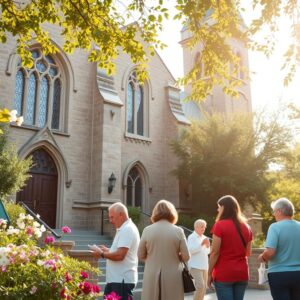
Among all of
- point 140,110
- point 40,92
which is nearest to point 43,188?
point 40,92

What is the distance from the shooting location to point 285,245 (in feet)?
16.5

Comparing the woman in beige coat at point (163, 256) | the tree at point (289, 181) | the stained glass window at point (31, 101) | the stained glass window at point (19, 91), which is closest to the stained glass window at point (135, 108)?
the stained glass window at point (31, 101)

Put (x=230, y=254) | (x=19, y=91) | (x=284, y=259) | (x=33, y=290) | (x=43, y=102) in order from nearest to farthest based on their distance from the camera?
(x=33, y=290), (x=284, y=259), (x=230, y=254), (x=19, y=91), (x=43, y=102)

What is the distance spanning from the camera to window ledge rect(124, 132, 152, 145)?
2112 centimetres

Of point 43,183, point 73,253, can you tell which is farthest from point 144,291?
point 43,183

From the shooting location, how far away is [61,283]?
13.4 feet

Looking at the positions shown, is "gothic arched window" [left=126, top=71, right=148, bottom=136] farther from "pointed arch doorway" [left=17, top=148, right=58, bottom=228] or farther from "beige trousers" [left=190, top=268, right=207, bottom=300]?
"beige trousers" [left=190, top=268, right=207, bottom=300]

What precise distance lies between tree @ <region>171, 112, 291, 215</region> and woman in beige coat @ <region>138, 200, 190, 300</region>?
15.4m

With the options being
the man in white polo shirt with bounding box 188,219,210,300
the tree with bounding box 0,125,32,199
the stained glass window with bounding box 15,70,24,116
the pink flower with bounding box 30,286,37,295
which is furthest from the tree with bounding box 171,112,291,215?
the pink flower with bounding box 30,286,37,295

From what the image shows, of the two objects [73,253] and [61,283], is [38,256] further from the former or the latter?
[73,253]

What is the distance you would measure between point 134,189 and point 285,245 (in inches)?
658

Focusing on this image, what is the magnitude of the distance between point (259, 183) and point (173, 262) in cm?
1645

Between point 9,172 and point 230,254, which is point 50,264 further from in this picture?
point 9,172

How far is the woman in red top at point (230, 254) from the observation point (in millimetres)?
4984
